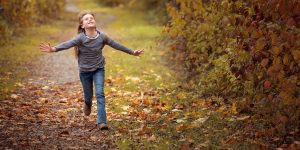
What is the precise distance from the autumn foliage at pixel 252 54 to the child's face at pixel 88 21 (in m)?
2.20

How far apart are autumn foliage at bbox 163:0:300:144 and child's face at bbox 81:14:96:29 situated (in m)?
2.20

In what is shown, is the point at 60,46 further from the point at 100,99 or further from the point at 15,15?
the point at 15,15

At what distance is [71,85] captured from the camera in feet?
40.9

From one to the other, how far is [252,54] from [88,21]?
8.23 ft

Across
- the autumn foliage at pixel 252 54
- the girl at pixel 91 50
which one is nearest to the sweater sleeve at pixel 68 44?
the girl at pixel 91 50

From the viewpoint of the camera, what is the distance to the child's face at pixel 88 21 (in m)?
8.04

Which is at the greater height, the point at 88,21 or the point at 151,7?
the point at 151,7

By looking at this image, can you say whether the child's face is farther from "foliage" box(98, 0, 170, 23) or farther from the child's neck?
"foliage" box(98, 0, 170, 23)

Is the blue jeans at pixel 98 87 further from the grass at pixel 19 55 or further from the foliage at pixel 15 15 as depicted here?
the foliage at pixel 15 15

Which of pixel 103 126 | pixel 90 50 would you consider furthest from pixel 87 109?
pixel 90 50

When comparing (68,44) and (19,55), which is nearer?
(68,44)

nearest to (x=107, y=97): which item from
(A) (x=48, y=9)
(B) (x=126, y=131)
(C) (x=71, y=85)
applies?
(C) (x=71, y=85)

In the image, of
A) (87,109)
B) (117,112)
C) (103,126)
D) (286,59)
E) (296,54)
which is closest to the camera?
(296,54)

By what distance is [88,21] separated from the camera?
8039 mm
